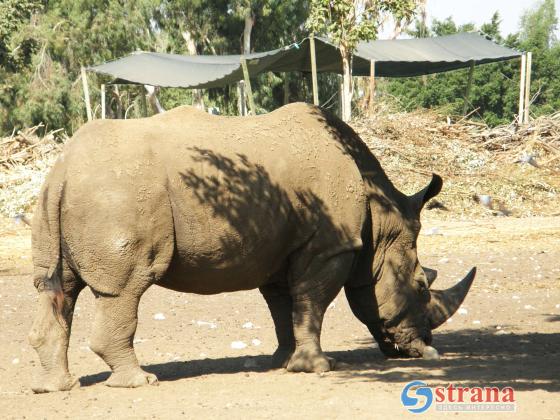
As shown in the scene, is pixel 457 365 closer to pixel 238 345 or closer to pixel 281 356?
pixel 281 356

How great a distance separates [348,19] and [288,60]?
385 cm

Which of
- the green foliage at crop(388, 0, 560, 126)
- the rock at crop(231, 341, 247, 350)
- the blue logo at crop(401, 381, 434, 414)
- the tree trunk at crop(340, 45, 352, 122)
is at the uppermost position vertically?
the blue logo at crop(401, 381, 434, 414)

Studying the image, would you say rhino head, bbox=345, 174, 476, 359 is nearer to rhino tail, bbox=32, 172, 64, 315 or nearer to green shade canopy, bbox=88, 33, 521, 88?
rhino tail, bbox=32, 172, 64, 315

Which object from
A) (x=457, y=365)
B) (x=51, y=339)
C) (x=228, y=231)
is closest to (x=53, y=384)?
(x=51, y=339)

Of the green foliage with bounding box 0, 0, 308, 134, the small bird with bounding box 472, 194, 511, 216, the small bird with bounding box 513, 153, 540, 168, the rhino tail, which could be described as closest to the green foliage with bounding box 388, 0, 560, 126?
the green foliage with bounding box 0, 0, 308, 134

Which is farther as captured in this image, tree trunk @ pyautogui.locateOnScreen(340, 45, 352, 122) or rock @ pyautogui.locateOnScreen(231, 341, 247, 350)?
tree trunk @ pyautogui.locateOnScreen(340, 45, 352, 122)

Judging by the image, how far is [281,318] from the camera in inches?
342

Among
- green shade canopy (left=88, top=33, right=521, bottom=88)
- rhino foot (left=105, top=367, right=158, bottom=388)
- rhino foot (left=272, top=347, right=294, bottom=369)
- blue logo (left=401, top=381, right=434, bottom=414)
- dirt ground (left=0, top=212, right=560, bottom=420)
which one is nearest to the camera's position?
blue logo (left=401, top=381, right=434, bottom=414)

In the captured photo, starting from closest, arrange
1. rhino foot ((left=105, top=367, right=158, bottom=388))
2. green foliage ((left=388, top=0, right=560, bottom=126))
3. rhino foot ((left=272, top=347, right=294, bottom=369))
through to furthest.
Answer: rhino foot ((left=105, top=367, right=158, bottom=388)) → rhino foot ((left=272, top=347, right=294, bottom=369)) → green foliage ((left=388, top=0, right=560, bottom=126))

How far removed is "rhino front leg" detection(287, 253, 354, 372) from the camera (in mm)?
8094

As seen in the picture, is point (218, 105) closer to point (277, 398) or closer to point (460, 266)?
point (460, 266)

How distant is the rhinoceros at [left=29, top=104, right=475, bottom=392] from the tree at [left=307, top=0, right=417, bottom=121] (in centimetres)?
1430

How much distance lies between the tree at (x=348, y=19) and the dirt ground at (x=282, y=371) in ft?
27.0

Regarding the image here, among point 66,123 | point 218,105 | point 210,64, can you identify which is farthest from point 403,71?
point 66,123
